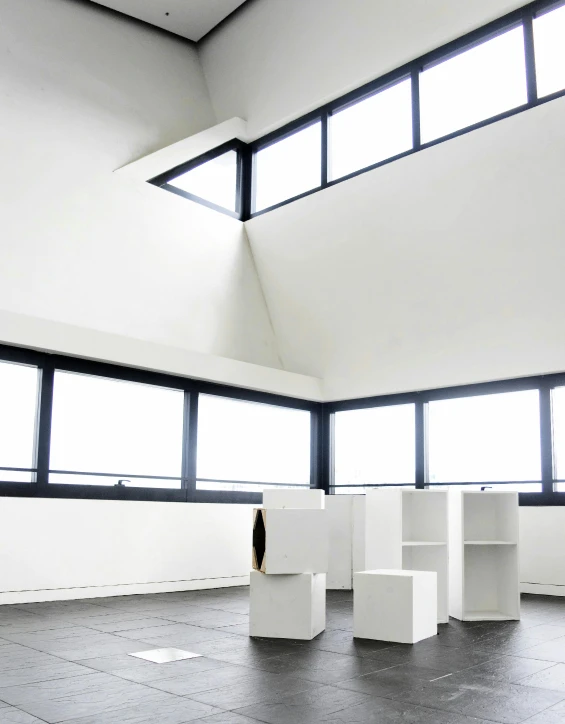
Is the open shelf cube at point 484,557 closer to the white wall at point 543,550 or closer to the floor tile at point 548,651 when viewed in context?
the floor tile at point 548,651

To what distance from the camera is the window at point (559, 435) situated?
705 centimetres

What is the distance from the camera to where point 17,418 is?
20.5 feet

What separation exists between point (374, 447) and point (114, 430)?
3154 mm

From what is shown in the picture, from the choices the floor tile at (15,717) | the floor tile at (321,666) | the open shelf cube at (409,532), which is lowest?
the floor tile at (321,666)

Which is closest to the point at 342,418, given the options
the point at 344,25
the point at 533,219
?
the point at 533,219

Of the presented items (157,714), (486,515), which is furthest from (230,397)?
(157,714)

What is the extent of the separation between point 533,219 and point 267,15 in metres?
3.82

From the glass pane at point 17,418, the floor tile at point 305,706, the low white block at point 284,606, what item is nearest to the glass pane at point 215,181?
the glass pane at point 17,418

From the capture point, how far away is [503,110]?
6.51 m

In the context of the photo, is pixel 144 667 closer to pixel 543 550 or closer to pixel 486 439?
pixel 543 550

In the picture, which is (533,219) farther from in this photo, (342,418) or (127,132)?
(127,132)

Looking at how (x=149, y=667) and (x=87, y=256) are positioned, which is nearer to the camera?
(x=149, y=667)

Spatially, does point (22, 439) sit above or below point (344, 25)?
below

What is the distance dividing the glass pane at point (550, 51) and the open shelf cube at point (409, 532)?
3528 millimetres
